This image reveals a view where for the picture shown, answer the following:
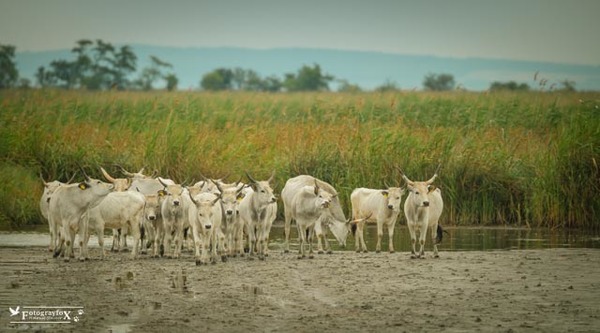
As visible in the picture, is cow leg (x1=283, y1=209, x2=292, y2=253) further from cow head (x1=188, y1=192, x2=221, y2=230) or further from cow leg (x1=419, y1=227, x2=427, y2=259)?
cow leg (x1=419, y1=227, x2=427, y2=259)

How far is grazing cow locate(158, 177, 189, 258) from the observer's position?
61.9 feet

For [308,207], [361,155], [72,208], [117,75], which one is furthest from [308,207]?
[117,75]

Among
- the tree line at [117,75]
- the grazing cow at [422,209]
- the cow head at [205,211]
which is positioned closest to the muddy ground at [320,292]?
the grazing cow at [422,209]

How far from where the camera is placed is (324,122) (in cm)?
3369

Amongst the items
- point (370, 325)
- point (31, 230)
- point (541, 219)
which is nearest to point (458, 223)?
point (541, 219)

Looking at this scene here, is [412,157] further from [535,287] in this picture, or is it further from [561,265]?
[535,287]

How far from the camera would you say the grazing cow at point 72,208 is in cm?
1850

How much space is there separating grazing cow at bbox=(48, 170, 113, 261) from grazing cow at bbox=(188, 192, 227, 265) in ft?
5.50

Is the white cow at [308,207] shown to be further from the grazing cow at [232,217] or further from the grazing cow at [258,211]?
the grazing cow at [232,217]

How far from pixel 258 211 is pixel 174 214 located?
1490 millimetres

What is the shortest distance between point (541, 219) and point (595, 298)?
9717mm

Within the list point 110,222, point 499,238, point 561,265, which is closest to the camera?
point 561,265

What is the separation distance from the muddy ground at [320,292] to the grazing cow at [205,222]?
298mm

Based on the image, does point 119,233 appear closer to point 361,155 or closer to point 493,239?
point 361,155
